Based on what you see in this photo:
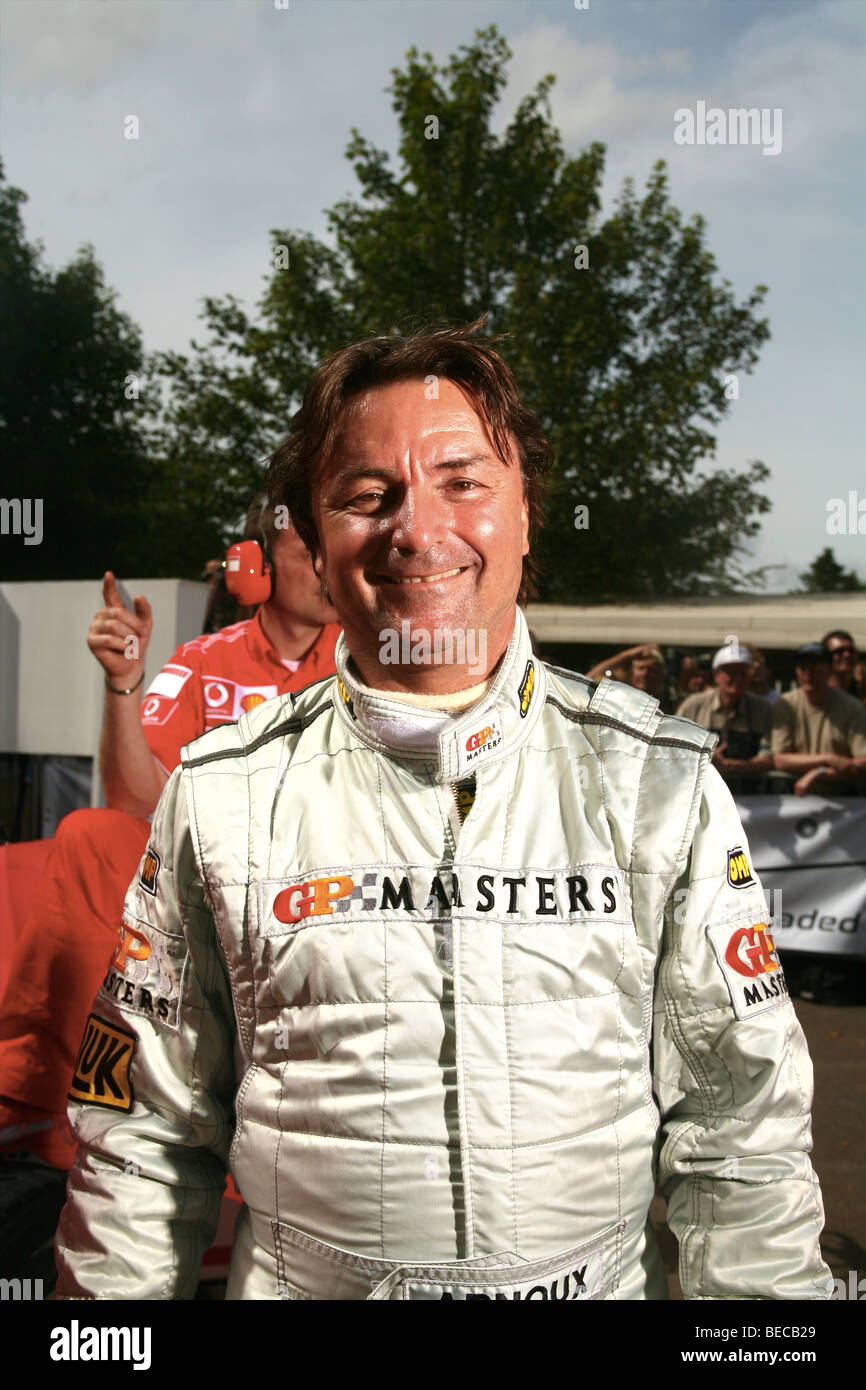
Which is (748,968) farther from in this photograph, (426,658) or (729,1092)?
(426,658)

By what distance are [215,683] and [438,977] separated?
5.81 feet

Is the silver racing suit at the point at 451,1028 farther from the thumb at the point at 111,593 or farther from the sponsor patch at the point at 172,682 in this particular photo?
the sponsor patch at the point at 172,682

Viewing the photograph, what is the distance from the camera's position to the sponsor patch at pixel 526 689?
146 cm

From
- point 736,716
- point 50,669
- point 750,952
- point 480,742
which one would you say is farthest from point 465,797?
point 50,669

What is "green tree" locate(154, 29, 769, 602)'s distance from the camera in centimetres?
1703

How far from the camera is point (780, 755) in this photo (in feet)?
22.5

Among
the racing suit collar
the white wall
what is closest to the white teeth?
the racing suit collar

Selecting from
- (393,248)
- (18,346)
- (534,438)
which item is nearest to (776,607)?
(534,438)

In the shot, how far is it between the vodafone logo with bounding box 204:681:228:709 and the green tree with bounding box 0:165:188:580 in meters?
22.5

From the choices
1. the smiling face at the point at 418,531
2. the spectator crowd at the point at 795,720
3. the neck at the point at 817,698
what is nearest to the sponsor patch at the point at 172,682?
the smiling face at the point at 418,531

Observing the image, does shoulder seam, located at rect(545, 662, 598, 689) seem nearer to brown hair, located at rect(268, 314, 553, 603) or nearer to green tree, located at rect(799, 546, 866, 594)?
brown hair, located at rect(268, 314, 553, 603)

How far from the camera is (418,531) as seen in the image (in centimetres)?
141

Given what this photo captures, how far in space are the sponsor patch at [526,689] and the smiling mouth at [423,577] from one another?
175mm
